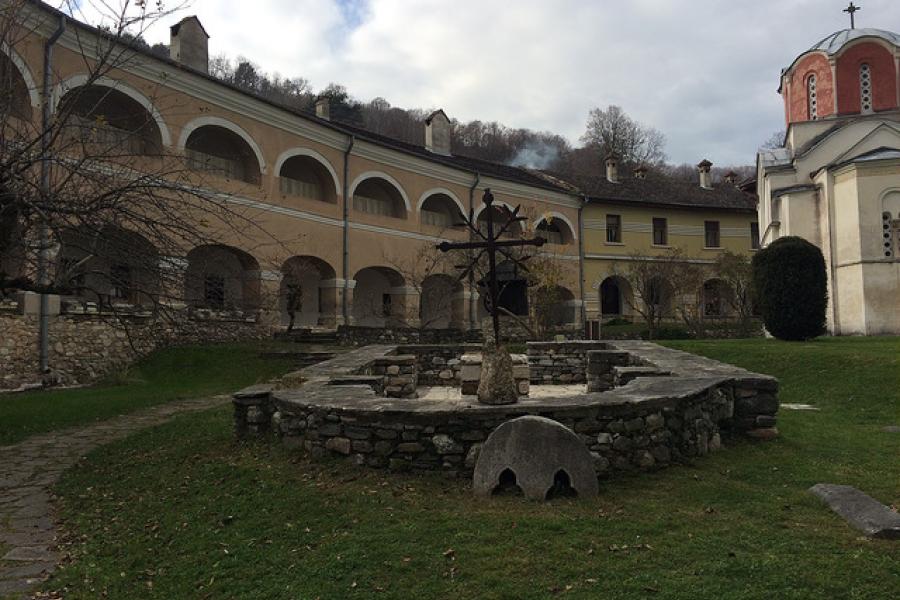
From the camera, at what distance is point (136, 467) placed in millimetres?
5957

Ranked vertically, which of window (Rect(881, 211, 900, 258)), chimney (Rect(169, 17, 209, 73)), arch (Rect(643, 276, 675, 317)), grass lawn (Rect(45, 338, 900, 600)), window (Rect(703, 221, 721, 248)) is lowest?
grass lawn (Rect(45, 338, 900, 600))

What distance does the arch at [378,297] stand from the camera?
23.2 m

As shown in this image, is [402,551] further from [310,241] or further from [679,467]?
[310,241]

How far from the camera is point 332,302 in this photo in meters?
20.7

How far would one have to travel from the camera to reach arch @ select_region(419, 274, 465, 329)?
25.6m

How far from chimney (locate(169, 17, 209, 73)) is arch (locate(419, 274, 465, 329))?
1174 centimetres

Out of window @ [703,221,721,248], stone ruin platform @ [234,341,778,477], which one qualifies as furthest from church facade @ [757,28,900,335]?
stone ruin platform @ [234,341,778,477]

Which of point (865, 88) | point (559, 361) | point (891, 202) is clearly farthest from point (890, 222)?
point (559, 361)

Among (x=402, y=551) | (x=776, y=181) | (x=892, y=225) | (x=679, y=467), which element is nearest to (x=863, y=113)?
(x=776, y=181)

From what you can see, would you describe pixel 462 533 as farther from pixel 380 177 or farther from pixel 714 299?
pixel 714 299

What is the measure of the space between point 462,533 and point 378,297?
69.3 feet

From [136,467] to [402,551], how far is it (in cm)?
385

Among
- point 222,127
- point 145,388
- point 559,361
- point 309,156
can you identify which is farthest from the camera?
point 309,156

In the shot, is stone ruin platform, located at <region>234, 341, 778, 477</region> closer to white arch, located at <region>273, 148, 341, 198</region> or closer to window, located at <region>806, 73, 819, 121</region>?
white arch, located at <region>273, 148, 341, 198</region>
